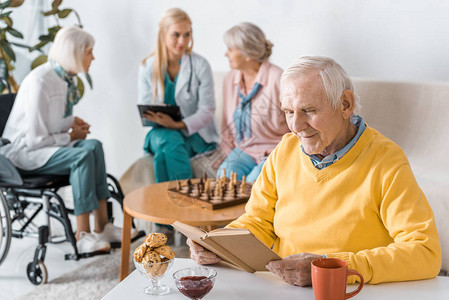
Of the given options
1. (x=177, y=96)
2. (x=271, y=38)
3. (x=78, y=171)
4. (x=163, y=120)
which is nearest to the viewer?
(x=78, y=171)

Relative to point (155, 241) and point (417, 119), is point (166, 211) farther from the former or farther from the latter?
point (417, 119)

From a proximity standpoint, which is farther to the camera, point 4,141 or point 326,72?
point 4,141

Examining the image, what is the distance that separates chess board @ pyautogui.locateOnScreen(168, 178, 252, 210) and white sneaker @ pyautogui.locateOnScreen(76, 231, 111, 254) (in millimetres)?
546

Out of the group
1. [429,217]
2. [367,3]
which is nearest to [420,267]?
[429,217]

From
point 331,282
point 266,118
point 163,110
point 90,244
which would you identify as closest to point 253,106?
point 266,118

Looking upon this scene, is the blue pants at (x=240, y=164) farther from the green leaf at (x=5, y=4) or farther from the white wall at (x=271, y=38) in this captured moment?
the green leaf at (x=5, y=4)

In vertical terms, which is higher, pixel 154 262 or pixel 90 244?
pixel 154 262

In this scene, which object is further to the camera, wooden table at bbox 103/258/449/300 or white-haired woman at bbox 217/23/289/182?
white-haired woman at bbox 217/23/289/182

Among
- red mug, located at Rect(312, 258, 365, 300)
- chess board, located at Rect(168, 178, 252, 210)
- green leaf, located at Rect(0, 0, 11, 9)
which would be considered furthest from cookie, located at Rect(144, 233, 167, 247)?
green leaf, located at Rect(0, 0, 11, 9)

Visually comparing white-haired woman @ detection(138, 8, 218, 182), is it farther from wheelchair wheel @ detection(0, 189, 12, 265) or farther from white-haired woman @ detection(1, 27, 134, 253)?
wheelchair wheel @ detection(0, 189, 12, 265)

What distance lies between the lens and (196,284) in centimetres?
111

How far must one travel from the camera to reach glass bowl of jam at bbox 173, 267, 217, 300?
1.11 m

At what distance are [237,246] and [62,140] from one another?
2103 mm

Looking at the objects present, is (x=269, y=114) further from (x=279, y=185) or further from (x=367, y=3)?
(x=279, y=185)
